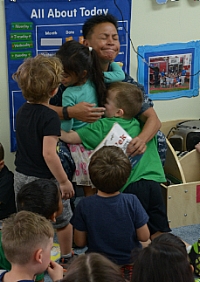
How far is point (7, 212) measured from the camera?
2691 mm

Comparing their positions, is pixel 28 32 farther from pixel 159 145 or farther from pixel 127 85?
pixel 159 145

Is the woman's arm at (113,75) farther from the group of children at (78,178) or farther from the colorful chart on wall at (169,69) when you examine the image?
the colorful chart on wall at (169,69)

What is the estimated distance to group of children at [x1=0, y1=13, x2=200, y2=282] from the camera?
1.48 m

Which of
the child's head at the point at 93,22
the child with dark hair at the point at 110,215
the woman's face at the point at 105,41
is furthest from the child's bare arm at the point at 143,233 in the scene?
the child's head at the point at 93,22

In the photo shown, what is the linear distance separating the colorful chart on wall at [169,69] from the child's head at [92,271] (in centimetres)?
216

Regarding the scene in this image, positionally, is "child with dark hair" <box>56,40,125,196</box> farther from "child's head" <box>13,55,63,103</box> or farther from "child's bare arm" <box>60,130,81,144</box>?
"child's head" <box>13,55,63,103</box>

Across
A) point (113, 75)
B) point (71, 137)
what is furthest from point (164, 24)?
point (71, 137)

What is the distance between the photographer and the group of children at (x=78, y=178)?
148 centimetres

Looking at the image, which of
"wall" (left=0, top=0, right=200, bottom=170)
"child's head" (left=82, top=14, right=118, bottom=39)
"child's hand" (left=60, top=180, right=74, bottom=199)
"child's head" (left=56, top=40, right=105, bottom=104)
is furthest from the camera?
"wall" (left=0, top=0, right=200, bottom=170)

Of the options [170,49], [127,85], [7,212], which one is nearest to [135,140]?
[127,85]

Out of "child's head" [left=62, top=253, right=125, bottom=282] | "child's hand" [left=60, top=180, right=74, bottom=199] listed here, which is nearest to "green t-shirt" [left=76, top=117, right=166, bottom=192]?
"child's hand" [left=60, top=180, right=74, bottom=199]

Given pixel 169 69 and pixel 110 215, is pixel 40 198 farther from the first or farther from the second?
pixel 169 69

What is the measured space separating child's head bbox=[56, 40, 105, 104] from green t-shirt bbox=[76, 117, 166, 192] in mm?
160

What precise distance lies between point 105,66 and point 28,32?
0.53m
